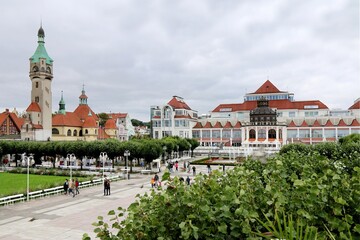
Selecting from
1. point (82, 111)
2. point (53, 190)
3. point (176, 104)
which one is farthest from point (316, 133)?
point (53, 190)

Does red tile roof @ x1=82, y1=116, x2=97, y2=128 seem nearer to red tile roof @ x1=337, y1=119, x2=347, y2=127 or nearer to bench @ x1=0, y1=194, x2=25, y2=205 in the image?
red tile roof @ x1=337, y1=119, x2=347, y2=127

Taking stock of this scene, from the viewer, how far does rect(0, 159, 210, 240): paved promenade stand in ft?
48.3

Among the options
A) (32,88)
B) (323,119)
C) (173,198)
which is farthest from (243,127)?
(173,198)

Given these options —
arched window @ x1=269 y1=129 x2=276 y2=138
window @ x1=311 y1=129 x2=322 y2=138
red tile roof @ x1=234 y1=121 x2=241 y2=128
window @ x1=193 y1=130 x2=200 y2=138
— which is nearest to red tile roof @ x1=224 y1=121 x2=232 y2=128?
red tile roof @ x1=234 y1=121 x2=241 y2=128

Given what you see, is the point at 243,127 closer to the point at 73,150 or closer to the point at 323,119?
the point at 323,119

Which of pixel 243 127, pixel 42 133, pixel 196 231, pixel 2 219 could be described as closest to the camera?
pixel 196 231

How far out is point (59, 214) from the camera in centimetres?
1858

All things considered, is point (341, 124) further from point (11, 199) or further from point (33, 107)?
point (33, 107)

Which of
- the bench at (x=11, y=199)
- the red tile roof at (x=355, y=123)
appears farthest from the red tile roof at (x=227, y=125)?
the bench at (x=11, y=199)

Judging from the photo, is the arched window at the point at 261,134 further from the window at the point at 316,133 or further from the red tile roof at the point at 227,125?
the window at the point at 316,133

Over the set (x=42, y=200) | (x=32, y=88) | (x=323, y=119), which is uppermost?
(x=32, y=88)

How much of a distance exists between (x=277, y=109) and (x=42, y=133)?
65.1 metres

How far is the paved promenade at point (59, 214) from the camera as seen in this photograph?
48.3ft

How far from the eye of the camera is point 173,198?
4.63 metres
